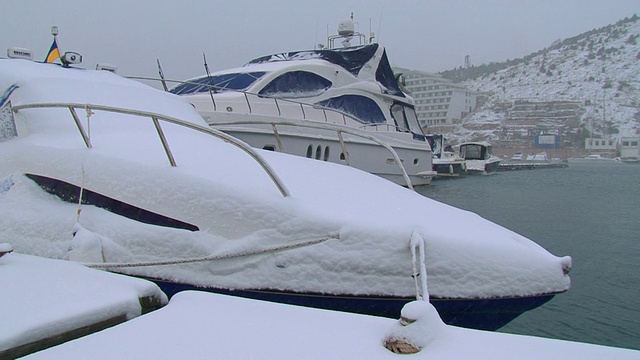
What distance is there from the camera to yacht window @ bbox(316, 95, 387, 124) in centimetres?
1439

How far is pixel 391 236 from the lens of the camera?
2.57 meters

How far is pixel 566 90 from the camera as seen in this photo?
129m

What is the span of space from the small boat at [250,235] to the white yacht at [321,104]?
6.29m

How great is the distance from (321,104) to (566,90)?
137m

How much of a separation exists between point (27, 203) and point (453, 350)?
284 centimetres

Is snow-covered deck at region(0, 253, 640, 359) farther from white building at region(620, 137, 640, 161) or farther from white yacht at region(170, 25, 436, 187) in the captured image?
white building at region(620, 137, 640, 161)

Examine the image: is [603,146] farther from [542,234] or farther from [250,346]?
[250,346]

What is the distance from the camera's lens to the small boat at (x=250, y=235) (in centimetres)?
257

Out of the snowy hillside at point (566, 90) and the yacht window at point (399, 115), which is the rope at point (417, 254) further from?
the snowy hillside at point (566, 90)

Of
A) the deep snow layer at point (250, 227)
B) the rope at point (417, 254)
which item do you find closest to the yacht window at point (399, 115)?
the deep snow layer at point (250, 227)

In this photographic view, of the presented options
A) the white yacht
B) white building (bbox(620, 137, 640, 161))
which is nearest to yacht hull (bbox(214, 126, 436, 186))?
the white yacht

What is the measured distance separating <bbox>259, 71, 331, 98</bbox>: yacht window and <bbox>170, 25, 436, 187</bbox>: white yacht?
0.06 feet

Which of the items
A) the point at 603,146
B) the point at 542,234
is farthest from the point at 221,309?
the point at 603,146

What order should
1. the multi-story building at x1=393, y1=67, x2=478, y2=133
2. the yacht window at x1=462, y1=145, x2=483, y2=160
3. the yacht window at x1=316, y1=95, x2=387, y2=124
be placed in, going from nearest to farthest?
the yacht window at x1=316, y1=95, x2=387, y2=124
the yacht window at x1=462, y1=145, x2=483, y2=160
the multi-story building at x1=393, y1=67, x2=478, y2=133
